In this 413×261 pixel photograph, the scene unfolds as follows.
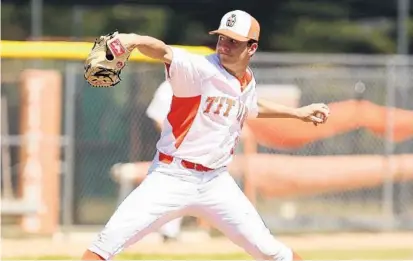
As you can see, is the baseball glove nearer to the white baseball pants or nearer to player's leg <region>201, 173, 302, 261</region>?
the white baseball pants

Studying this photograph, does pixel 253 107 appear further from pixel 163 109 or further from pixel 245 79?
pixel 163 109

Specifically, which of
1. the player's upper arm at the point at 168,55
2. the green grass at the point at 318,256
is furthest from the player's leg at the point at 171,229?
the player's upper arm at the point at 168,55

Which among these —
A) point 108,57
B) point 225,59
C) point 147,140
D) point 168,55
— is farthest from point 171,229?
point 108,57

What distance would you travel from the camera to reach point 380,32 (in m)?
27.8

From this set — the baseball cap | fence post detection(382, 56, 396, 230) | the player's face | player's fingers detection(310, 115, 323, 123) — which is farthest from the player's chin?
Result: fence post detection(382, 56, 396, 230)

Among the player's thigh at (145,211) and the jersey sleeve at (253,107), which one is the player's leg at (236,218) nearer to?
the player's thigh at (145,211)

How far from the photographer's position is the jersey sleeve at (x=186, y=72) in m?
7.53

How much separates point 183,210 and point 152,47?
1.17 meters

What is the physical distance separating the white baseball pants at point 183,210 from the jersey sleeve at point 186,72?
470 millimetres

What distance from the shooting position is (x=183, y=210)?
25.9 feet

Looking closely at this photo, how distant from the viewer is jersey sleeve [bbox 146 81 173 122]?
13.2 meters

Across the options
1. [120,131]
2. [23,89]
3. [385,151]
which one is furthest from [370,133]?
[23,89]

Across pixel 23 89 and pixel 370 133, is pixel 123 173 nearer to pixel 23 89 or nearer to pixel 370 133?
pixel 23 89

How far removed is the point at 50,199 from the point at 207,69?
306 inches
